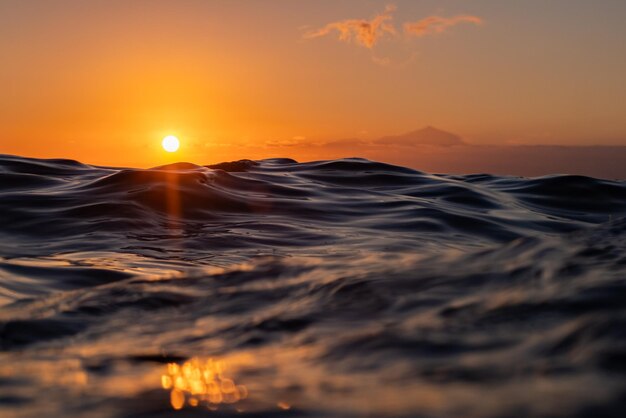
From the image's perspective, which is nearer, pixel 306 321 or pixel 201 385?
pixel 201 385

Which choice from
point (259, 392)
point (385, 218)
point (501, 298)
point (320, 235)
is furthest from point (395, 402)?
point (385, 218)

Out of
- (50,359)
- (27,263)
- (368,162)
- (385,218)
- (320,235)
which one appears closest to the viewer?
(50,359)

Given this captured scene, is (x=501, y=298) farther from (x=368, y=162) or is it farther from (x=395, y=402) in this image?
(x=368, y=162)

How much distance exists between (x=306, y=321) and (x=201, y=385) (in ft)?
2.91

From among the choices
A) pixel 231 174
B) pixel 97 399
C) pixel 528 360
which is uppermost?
pixel 231 174

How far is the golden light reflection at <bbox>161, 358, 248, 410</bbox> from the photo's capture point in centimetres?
217

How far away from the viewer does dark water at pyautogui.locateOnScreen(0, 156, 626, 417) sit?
2102 mm

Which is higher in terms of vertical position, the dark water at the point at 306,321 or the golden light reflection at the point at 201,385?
the dark water at the point at 306,321

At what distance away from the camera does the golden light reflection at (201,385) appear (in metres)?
2.17

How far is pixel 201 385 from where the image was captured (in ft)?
7.69

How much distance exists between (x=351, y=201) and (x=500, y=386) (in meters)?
7.77

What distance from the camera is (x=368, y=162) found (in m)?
14.9

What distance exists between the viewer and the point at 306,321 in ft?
10.3

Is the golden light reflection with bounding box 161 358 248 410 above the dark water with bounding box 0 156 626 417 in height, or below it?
below
